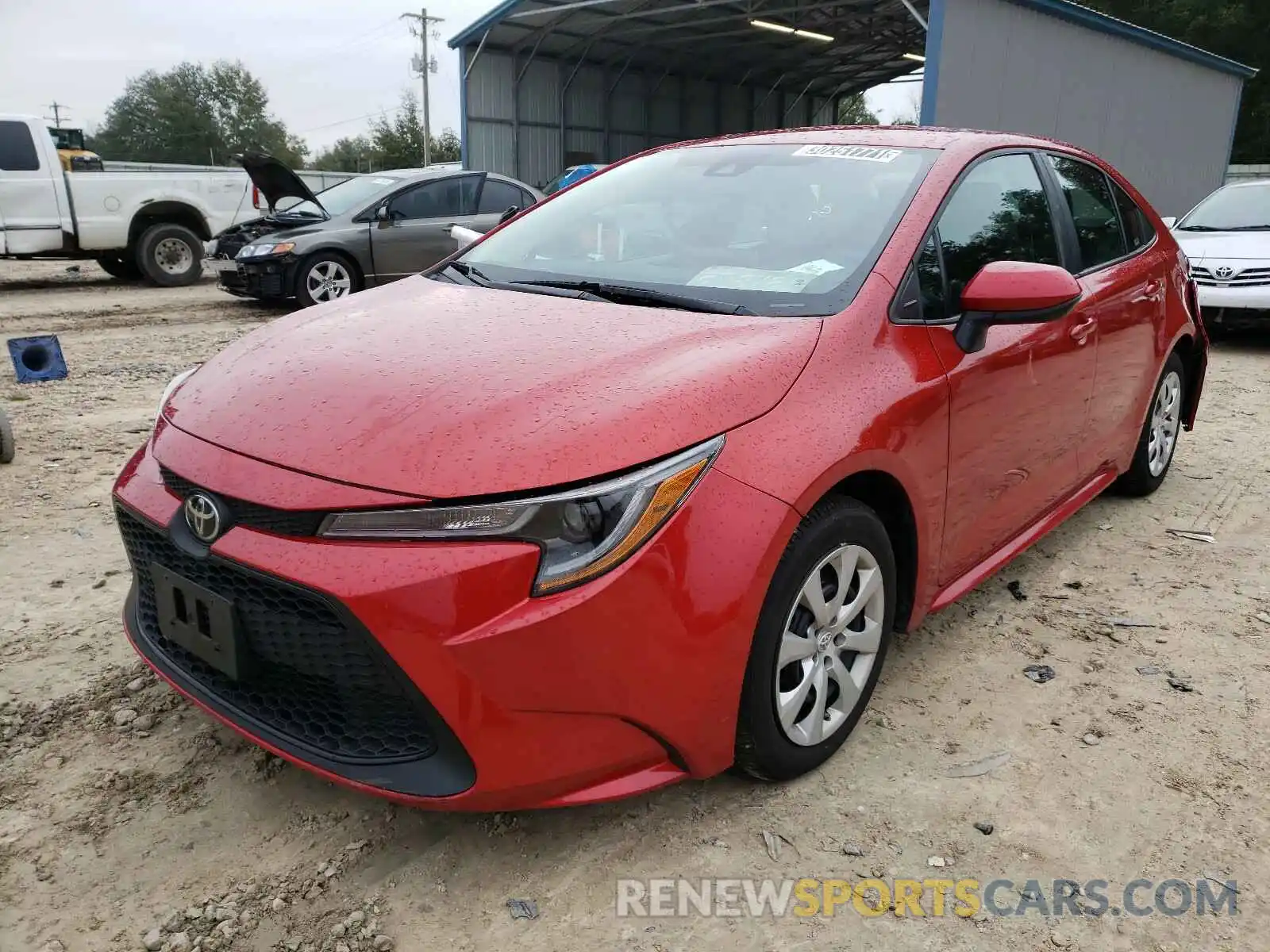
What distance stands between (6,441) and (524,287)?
331 cm

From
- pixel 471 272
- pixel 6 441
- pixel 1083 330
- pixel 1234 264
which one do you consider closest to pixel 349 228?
pixel 6 441

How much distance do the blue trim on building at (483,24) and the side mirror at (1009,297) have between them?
1998cm

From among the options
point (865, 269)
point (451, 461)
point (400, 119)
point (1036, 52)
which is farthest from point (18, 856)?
point (400, 119)

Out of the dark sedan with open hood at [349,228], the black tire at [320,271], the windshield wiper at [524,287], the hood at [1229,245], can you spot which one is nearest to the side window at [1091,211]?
the windshield wiper at [524,287]

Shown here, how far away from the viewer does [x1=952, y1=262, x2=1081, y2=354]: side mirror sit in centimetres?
248

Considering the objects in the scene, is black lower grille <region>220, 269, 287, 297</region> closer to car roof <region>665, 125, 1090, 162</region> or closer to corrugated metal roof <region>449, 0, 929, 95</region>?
car roof <region>665, 125, 1090, 162</region>

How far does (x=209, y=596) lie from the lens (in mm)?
1942

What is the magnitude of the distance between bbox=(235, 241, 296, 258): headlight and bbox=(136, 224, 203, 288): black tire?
3110 millimetres

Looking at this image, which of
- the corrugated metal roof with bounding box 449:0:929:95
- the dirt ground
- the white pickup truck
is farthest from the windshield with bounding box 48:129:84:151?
the dirt ground

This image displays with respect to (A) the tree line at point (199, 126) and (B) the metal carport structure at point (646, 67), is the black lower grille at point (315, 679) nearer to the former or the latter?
(B) the metal carport structure at point (646, 67)

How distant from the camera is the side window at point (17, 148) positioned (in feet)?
34.0

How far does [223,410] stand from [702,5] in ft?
68.6

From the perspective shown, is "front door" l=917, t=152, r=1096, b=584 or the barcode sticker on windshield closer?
"front door" l=917, t=152, r=1096, b=584

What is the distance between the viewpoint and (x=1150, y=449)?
4281 millimetres
